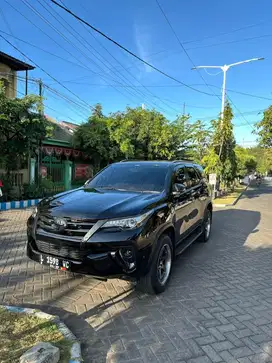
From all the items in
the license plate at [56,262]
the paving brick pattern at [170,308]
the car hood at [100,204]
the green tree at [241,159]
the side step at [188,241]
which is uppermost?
the green tree at [241,159]

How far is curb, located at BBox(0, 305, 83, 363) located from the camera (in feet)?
8.55

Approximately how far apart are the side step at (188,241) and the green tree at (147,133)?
10.7 m

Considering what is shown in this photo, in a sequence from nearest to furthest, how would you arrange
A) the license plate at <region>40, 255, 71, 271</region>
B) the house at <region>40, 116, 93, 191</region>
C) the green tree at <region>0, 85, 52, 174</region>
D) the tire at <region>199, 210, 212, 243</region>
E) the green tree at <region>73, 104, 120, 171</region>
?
the license plate at <region>40, 255, 71, 271</region>, the tire at <region>199, 210, 212, 243</region>, the green tree at <region>0, 85, 52, 174</region>, the house at <region>40, 116, 93, 191</region>, the green tree at <region>73, 104, 120, 171</region>

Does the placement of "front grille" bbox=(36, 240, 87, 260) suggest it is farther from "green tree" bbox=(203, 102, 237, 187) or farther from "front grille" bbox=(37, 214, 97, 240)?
"green tree" bbox=(203, 102, 237, 187)

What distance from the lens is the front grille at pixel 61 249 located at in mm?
3471

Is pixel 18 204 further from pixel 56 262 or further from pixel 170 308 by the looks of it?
pixel 170 308

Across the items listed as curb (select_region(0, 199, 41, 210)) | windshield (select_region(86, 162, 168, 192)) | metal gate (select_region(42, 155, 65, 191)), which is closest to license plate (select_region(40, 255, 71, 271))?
windshield (select_region(86, 162, 168, 192))

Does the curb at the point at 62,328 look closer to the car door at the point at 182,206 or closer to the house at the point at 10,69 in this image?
the car door at the point at 182,206

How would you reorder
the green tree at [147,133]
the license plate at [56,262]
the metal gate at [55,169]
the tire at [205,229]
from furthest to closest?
Result: the green tree at [147,133]
the metal gate at [55,169]
the tire at [205,229]
the license plate at [56,262]

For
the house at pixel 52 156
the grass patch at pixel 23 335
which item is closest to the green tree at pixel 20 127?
the house at pixel 52 156

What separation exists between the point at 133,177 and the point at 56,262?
203 centimetres

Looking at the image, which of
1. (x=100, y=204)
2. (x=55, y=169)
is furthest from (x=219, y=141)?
(x=100, y=204)

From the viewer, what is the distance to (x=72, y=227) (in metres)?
3.57

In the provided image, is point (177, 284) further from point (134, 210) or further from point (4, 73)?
point (4, 73)
